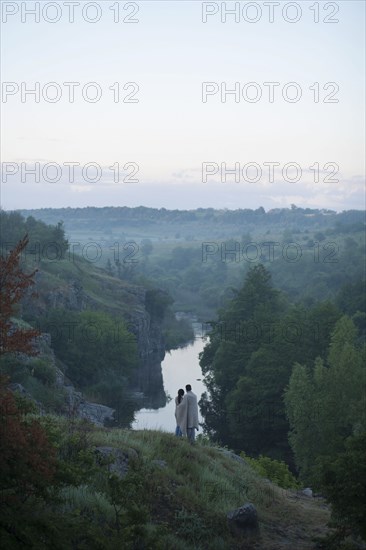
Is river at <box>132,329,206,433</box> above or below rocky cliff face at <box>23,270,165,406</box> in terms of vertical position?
below

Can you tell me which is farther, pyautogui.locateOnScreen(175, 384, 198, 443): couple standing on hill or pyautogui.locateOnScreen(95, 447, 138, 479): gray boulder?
pyautogui.locateOnScreen(175, 384, 198, 443): couple standing on hill

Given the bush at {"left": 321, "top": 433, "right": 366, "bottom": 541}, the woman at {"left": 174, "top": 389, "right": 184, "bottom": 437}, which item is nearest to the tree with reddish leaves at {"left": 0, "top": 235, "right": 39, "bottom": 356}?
the bush at {"left": 321, "top": 433, "right": 366, "bottom": 541}

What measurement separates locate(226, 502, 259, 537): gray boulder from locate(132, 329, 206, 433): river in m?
37.1

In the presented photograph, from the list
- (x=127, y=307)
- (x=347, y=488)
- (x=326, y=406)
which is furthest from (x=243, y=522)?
(x=127, y=307)

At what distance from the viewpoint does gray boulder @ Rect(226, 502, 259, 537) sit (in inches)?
651

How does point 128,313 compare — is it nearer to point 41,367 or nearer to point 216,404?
point 216,404

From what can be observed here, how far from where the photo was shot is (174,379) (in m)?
84.9

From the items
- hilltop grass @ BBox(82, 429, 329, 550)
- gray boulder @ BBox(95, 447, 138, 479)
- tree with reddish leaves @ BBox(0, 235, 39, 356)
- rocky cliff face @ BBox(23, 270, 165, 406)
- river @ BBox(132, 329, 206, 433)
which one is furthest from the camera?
rocky cliff face @ BBox(23, 270, 165, 406)

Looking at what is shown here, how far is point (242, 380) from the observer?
60.9 m

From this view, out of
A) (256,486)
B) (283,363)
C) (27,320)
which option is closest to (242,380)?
(283,363)

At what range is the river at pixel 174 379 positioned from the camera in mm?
62062

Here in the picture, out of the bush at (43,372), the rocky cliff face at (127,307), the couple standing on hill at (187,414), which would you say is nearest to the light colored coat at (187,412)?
the couple standing on hill at (187,414)

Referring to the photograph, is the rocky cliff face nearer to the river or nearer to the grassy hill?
the river

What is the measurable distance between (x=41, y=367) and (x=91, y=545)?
4426 cm
